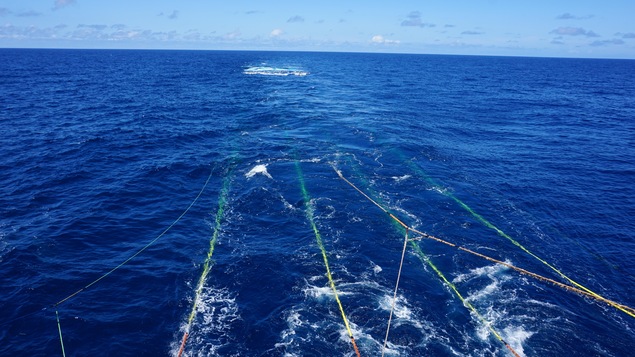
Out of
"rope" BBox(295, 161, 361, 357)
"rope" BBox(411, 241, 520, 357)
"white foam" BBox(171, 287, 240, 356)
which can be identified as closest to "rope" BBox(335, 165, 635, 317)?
"rope" BBox(411, 241, 520, 357)

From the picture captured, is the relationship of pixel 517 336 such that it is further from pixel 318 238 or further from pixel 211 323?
pixel 211 323

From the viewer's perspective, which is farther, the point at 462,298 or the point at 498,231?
the point at 498,231

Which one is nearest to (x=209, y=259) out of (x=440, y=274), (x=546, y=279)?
(x=440, y=274)

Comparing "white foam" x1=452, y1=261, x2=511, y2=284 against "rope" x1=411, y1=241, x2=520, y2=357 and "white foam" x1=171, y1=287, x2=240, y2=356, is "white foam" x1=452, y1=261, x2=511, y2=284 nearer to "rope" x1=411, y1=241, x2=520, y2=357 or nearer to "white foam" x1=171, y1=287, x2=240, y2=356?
"rope" x1=411, y1=241, x2=520, y2=357

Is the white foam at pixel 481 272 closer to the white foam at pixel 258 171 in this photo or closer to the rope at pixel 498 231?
the rope at pixel 498 231

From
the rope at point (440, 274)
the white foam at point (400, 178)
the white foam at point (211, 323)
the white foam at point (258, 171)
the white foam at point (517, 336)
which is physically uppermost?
the white foam at point (400, 178)

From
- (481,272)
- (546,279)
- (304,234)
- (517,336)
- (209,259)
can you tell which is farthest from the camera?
(304,234)

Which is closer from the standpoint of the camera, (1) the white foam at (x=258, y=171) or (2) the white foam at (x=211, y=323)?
(2) the white foam at (x=211, y=323)

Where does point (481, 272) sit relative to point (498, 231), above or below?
below

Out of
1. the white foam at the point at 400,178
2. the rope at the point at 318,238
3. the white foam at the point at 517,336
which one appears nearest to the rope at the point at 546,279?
the white foam at the point at 517,336
